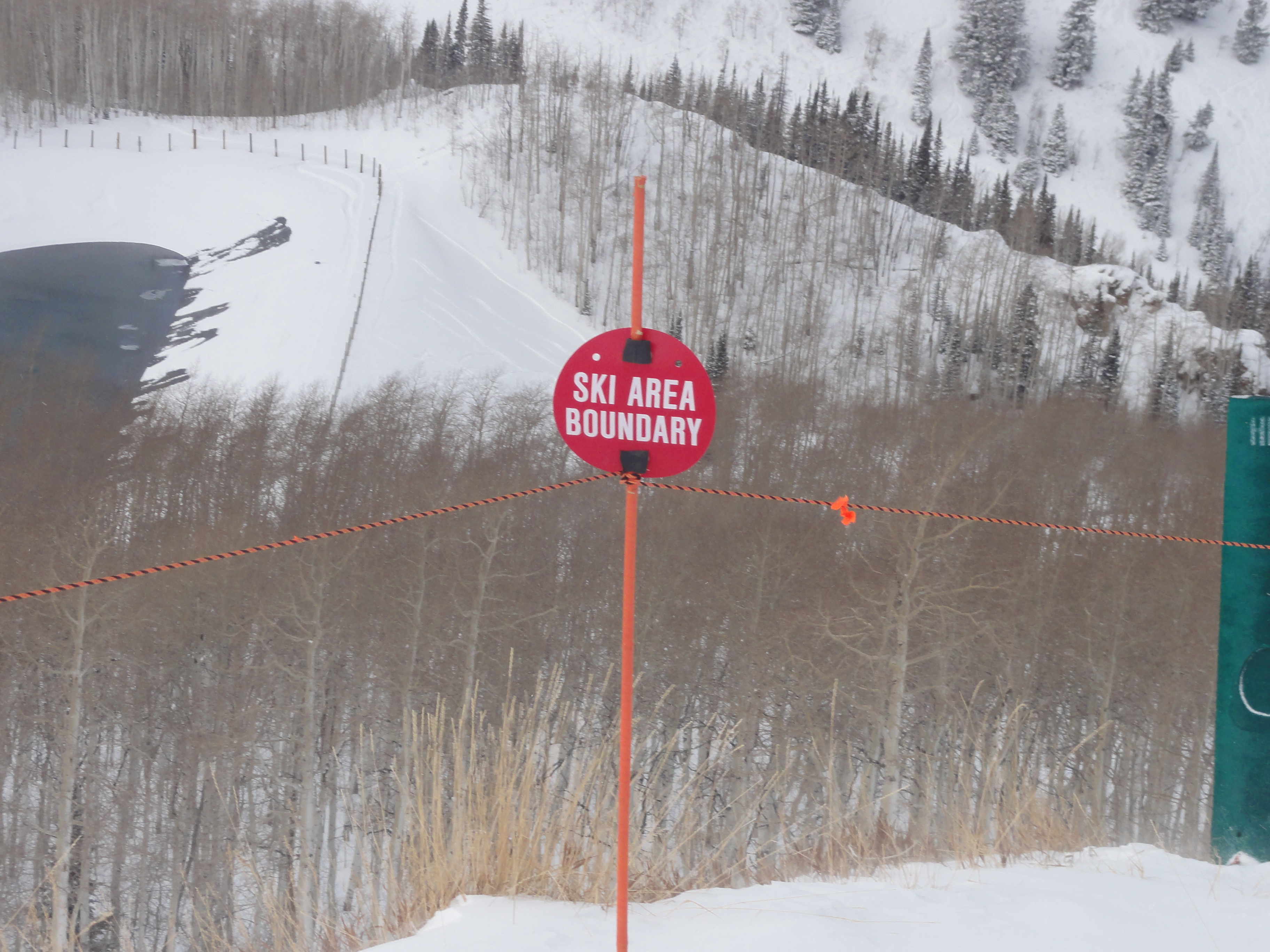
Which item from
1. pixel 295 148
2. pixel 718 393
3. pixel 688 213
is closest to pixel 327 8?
pixel 295 148

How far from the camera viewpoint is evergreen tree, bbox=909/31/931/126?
77250mm

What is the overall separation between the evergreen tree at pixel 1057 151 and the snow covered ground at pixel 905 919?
81443 millimetres

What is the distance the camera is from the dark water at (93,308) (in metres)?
24.5

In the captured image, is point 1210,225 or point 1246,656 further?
point 1210,225

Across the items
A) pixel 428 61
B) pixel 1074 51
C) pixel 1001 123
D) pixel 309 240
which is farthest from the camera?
pixel 1074 51

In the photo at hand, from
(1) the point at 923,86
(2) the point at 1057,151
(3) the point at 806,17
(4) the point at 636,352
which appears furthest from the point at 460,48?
(4) the point at 636,352

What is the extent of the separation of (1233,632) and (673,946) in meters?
2.68

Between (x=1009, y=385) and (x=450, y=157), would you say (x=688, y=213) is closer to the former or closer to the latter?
(x=450, y=157)

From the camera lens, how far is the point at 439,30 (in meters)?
74.4

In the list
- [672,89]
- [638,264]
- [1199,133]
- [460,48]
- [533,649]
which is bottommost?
[533,649]

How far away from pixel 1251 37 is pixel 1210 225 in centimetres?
3668

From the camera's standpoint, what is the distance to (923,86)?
79562mm

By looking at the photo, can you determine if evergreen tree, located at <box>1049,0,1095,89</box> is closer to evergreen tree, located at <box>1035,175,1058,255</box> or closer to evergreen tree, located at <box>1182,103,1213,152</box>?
evergreen tree, located at <box>1182,103,1213,152</box>

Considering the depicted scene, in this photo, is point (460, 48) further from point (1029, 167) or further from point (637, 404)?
point (637, 404)
